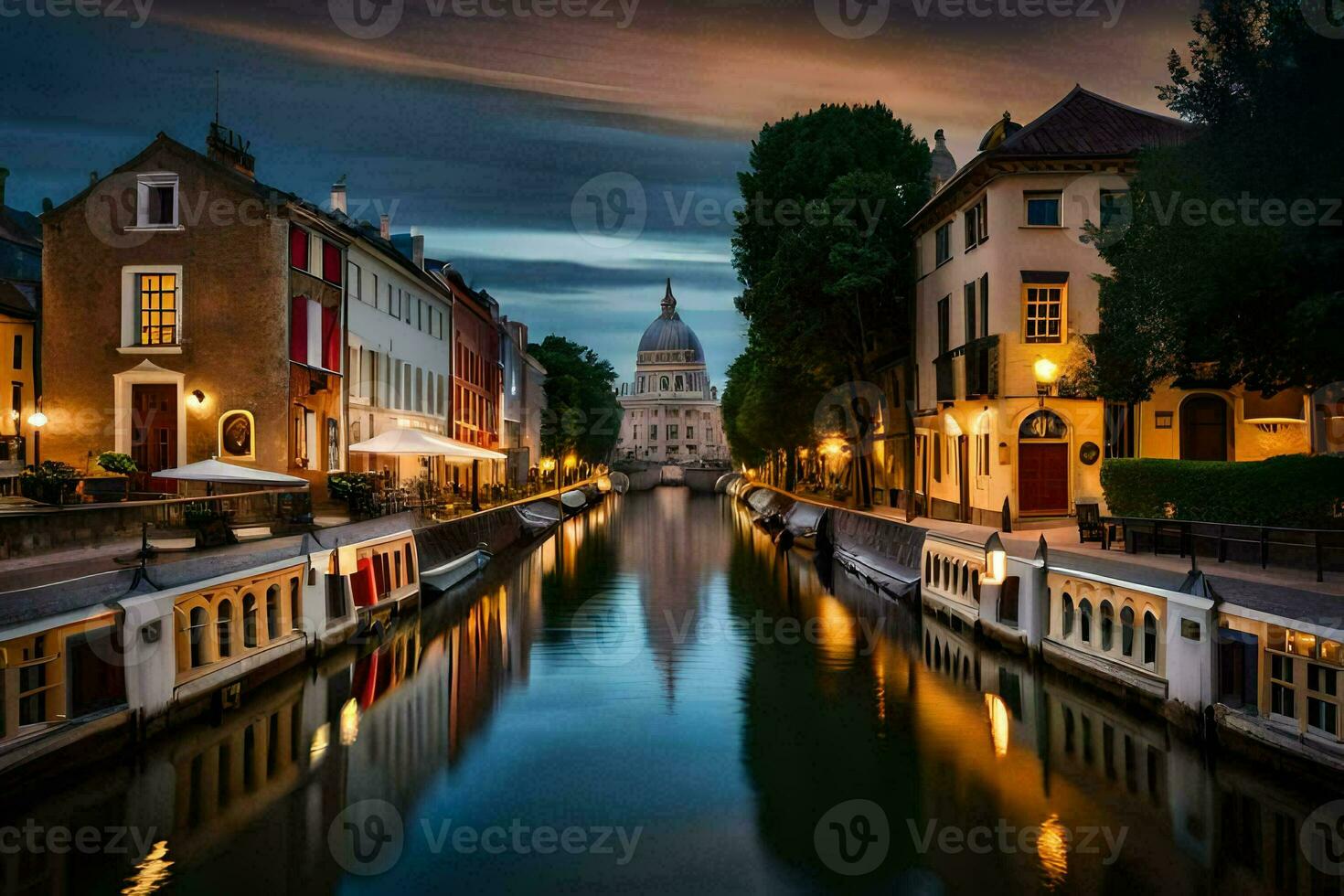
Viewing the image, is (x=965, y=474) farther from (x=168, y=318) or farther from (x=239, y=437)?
(x=168, y=318)

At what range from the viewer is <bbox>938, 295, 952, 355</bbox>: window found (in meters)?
34.7

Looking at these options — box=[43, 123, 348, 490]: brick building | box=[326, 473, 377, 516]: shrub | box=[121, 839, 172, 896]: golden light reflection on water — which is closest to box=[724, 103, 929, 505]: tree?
box=[326, 473, 377, 516]: shrub

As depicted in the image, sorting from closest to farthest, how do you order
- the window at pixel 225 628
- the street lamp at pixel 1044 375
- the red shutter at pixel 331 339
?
the window at pixel 225 628 < the street lamp at pixel 1044 375 < the red shutter at pixel 331 339

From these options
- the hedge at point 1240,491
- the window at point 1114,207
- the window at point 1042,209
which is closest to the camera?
the hedge at point 1240,491

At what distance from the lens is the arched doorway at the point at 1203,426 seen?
28891 mm

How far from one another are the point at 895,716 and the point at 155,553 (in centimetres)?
1201

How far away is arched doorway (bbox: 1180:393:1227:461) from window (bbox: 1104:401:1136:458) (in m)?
1.43

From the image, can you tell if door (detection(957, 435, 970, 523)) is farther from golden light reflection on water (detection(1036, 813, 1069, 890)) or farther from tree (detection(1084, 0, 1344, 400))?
golden light reflection on water (detection(1036, 813, 1069, 890))

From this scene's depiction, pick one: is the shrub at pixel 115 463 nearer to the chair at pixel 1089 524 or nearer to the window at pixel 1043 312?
the chair at pixel 1089 524

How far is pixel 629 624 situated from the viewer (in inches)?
985

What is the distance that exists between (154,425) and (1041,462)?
26.1 metres

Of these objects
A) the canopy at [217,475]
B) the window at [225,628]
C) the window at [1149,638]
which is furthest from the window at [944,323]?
the window at [225,628]

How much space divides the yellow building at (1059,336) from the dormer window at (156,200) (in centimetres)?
2347

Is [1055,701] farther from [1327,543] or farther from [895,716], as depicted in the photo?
[1327,543]
